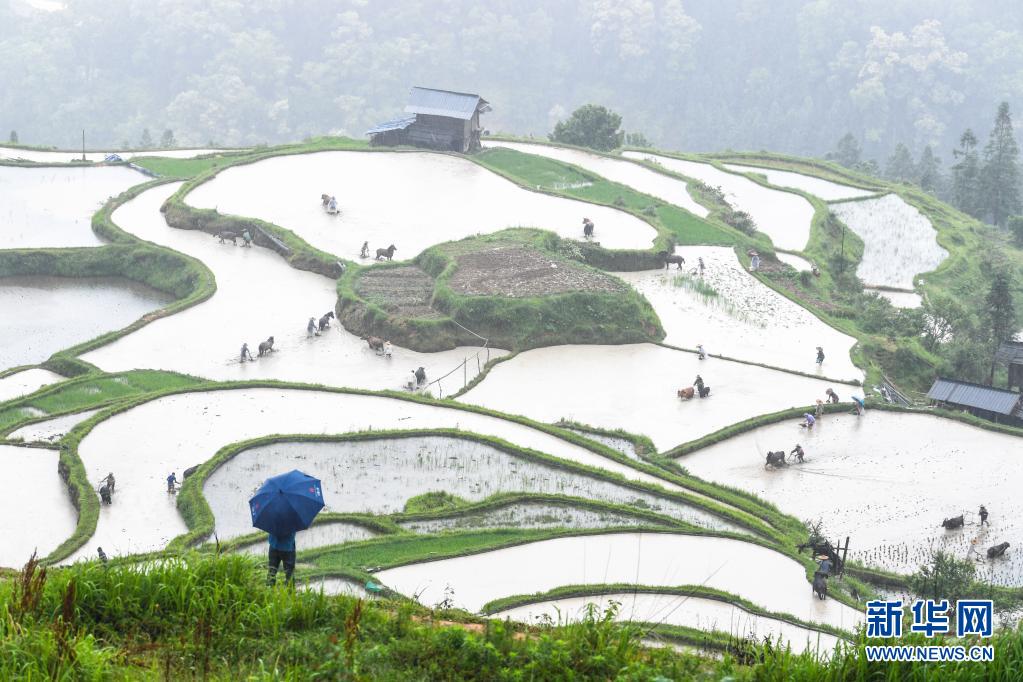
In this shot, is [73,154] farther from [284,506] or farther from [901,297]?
[284,506]

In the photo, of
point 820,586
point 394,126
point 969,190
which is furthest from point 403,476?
point 969,190

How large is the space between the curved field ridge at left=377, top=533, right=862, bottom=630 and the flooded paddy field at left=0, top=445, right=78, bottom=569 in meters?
4.96

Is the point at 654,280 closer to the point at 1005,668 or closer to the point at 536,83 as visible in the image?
the point at 1005,668

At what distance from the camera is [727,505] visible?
19.6 m

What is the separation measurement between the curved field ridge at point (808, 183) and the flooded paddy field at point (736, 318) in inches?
537

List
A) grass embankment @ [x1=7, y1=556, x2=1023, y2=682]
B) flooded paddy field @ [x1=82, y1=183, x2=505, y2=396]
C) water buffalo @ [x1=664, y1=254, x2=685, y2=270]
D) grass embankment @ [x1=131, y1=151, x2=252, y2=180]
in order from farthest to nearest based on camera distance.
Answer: grass embankment @ [x1=131, y1=151, x2=252, y2=180] < water buffalo @ [x1=664, y1=254, x2=685, y2=270] < flooded paddy field @ [x1=82, y1=183, x2=505, y2=396] < grass embankment @ [x1=7, y1=556, x2=1023, y2=682]

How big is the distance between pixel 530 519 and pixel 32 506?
7292 millimetres

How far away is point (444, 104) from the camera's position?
43.9m

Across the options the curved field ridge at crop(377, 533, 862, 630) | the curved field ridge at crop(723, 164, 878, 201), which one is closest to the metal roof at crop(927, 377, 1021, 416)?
the curved field ridge at crop(377, 533, 862, 630)

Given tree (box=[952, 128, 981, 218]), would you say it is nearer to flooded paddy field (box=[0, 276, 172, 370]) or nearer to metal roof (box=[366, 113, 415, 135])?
metal roof (box=[366, 113, 415, 135])

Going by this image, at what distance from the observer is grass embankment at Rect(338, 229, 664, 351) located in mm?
27281

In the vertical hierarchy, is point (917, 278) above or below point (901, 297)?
above

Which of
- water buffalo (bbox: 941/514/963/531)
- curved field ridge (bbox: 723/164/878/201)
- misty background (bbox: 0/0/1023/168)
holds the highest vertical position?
misty background (bbox: 0/0/1023/168)

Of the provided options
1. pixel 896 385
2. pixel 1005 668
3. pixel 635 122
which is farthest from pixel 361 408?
pixel 635 122
